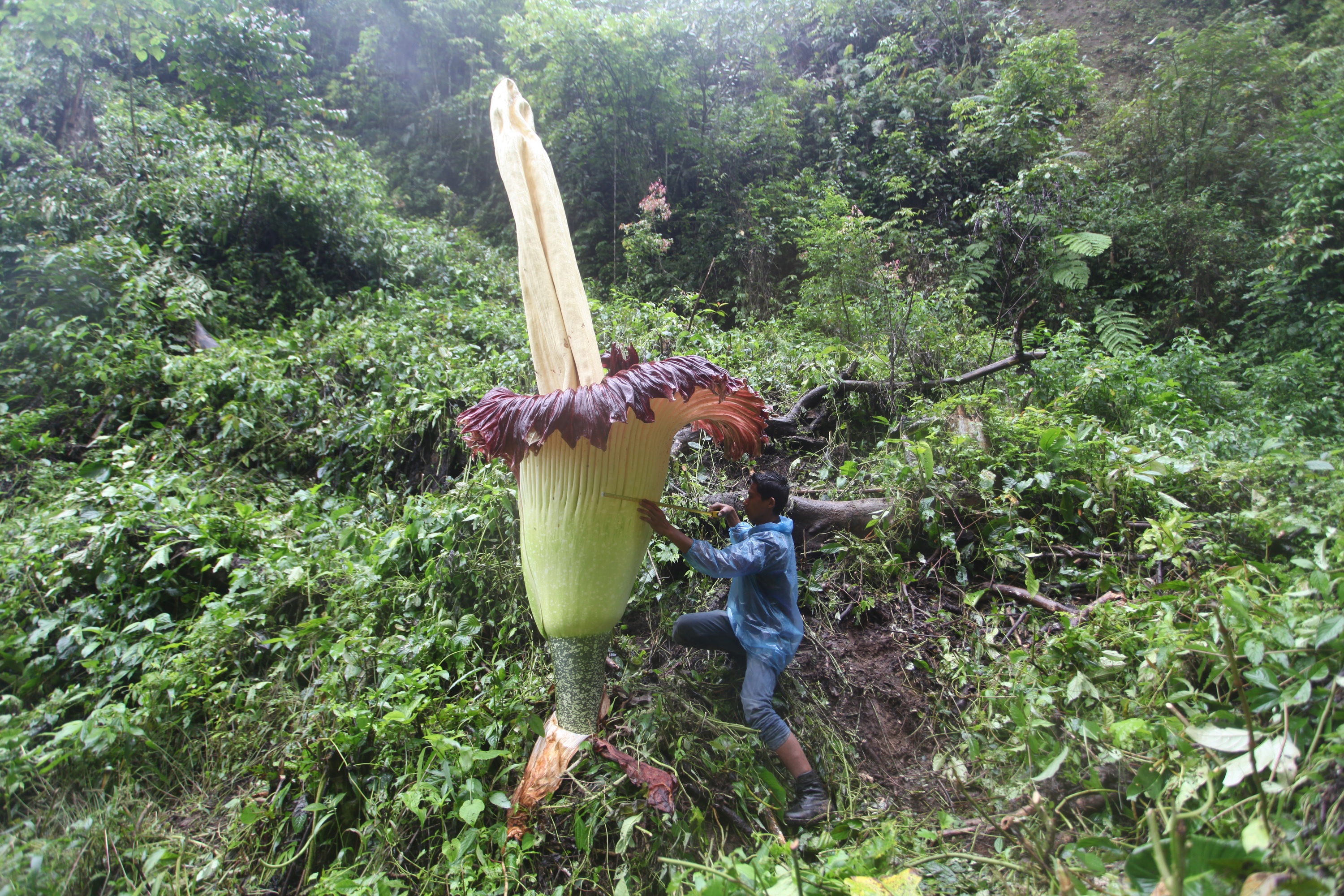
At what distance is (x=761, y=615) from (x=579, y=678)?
588 mm

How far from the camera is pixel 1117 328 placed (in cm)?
505

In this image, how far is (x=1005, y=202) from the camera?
6.04 m

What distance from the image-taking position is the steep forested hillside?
4.93 ft

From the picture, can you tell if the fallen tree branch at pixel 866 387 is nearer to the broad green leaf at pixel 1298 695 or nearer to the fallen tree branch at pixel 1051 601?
the fallen tree branch at pixel 1051 601

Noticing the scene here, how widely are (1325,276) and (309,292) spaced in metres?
8.23

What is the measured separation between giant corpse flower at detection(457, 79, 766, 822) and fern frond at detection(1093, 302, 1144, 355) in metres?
4.52

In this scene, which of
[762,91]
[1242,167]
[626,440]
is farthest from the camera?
[762,91]

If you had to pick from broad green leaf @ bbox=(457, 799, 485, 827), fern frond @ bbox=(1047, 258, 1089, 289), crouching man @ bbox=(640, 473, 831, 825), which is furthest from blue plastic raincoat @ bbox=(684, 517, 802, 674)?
fern frond @ bbox=(1047, 258, 1089, 289)

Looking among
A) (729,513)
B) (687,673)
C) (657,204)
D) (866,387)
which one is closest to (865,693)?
(687,673)

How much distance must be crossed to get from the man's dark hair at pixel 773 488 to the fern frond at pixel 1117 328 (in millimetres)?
3998

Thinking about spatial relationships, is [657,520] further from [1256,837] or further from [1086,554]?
[1086,554]

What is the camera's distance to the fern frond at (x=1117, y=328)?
15.7 ft

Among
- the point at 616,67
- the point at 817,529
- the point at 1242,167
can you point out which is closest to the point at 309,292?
the point at 616,67

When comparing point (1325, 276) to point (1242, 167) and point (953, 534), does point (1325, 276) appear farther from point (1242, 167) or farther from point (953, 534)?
point (953, 534)
